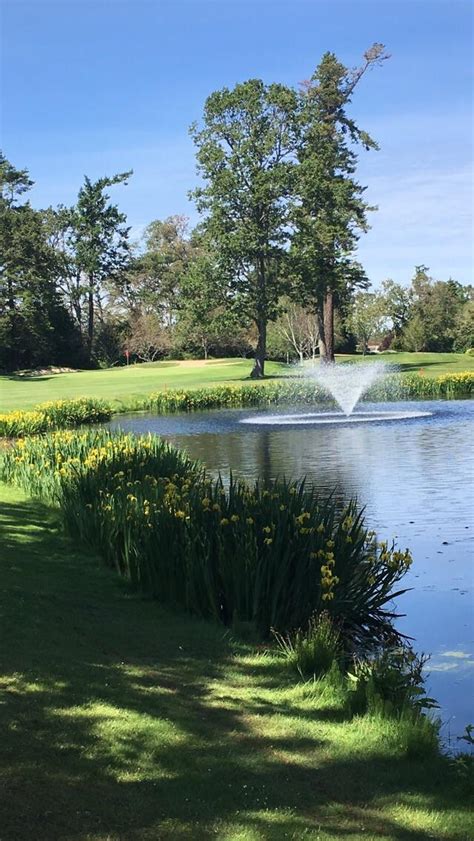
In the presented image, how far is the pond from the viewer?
750 centimetres

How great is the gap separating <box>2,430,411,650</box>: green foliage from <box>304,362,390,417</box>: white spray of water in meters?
→ 23.6

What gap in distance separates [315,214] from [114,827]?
194ft

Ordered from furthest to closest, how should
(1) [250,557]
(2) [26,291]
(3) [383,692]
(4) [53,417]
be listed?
(2) [26,291], (4) [53,417], (1) [250,557], (3) [383,692]

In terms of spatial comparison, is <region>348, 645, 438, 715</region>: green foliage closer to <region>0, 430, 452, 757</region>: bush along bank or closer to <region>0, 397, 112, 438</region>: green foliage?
<region>0, 430, 452, 757</region>: bush along bank

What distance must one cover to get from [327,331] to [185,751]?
56.6 m

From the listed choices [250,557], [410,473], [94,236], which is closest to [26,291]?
[94,236]

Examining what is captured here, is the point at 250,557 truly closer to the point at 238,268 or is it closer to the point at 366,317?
the point at 238,268

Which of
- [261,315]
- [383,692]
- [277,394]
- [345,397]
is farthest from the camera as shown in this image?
[261,315]

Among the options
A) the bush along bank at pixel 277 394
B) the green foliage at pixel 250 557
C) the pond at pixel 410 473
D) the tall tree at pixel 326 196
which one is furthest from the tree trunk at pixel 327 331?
the green foliage at pixel 250 557

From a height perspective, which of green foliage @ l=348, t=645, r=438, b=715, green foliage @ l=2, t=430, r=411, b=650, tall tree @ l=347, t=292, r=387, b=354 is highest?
tall tree @ l=347, t=292, r=387, b=354

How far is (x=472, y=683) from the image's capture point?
21.1ft

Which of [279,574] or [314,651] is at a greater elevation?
[279,574]

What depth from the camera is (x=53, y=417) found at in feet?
99.5

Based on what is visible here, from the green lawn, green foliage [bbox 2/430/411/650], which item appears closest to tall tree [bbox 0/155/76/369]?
the green lawn
